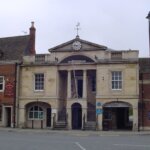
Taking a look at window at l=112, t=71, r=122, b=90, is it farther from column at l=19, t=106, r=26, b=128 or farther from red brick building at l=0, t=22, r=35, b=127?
red brick building at l=0, t=22, r=35, b=127

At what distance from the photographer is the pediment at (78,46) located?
49781 millimetres

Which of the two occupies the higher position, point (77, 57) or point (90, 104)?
point (77, 57)

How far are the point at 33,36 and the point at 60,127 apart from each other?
1307cm

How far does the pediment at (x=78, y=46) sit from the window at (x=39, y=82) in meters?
3.23

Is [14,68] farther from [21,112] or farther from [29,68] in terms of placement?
[21,112]

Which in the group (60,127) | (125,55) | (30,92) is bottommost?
(60,127)

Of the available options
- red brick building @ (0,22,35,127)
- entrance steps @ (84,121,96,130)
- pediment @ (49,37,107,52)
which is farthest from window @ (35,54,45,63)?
entrance steps @ (84,121,96,130)

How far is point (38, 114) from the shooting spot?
52062 millimetres

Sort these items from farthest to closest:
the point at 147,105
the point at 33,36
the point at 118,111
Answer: the point at 33,36, the point at 118,111, the point at 147,105

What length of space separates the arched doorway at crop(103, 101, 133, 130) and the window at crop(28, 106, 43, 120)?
7.55 meters

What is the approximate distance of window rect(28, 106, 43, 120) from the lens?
171 ft

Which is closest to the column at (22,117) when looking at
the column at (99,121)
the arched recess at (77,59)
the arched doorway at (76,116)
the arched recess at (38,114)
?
the arched recess at (38,114)

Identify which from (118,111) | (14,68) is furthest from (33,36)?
(118,111)

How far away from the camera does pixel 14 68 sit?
5281 centimetres
